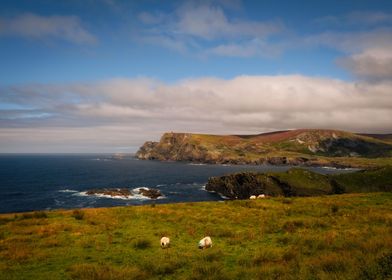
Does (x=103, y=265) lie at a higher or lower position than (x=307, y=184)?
higher

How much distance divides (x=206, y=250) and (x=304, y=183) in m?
111

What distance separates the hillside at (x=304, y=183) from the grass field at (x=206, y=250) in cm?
8639

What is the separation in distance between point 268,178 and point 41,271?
378 ft

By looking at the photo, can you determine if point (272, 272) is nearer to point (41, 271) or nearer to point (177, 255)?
point (177, 255)

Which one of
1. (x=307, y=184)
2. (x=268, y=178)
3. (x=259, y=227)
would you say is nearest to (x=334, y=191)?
(x=307, y=184)

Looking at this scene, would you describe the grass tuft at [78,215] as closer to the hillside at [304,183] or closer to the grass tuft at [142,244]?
the grass tuft at [142,244]

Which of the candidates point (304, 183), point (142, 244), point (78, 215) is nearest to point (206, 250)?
point (142, 244)

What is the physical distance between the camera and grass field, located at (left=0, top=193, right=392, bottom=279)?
1374cm

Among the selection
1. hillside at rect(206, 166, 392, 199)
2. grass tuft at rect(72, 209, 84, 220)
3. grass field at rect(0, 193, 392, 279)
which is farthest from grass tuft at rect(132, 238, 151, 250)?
hillside at rect(206, 166, 392, 199)

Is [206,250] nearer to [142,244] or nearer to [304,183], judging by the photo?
[142,244]

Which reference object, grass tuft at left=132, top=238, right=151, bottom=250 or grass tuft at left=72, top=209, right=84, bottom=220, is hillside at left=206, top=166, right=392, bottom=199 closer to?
grass tuft at left=72, top=209, right=84, bottom=220

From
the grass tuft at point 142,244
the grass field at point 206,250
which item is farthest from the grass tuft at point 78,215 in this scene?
the grass tuft at point 142,244

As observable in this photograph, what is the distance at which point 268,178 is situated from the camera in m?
125

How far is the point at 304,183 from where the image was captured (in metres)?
122
